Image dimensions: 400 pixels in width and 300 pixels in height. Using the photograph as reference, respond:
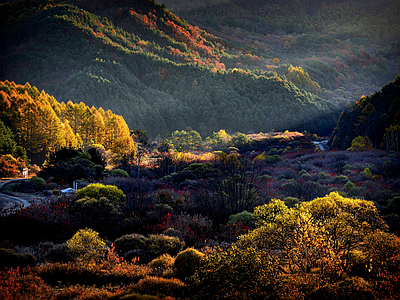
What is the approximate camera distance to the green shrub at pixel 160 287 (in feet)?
14.0

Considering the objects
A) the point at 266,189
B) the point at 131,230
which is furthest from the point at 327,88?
the point at 131,230

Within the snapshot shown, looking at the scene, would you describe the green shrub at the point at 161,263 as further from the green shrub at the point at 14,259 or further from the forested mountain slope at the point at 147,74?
the forested mountain slope at the point at 147,74

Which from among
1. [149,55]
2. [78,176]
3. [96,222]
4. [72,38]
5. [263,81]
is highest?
[72,38]

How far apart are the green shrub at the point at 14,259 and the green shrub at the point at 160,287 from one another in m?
2.79

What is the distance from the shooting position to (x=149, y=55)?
98.0 metres

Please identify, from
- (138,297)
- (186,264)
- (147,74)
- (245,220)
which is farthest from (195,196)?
(147,74)

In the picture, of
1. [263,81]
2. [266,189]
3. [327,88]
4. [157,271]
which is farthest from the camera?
[327,88]

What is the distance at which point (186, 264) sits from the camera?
16.9 ft

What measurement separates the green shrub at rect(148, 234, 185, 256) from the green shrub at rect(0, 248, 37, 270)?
2608mm

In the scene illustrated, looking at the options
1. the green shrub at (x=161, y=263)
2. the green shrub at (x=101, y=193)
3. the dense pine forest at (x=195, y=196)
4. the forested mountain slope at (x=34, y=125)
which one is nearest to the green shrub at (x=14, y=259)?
the dense pine forest at (x=195, y=196)

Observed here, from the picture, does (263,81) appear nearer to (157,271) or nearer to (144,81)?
(144,81)

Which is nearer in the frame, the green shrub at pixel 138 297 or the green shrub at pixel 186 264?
the green shrub at pixel 138 297

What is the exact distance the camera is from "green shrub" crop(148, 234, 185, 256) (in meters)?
6.62

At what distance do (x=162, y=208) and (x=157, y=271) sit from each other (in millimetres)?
4300
